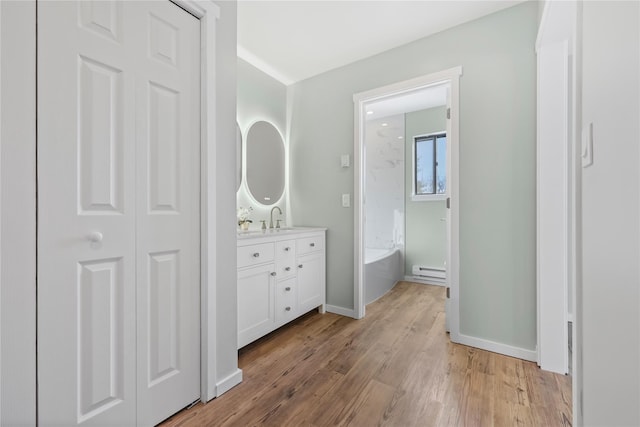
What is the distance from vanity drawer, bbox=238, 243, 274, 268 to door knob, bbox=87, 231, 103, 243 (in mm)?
875

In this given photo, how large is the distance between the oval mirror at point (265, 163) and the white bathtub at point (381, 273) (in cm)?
123

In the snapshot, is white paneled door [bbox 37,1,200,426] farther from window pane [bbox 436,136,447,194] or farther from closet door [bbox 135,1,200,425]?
window pane [bbox 436,136,447,194]

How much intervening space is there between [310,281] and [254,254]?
2.53 feet

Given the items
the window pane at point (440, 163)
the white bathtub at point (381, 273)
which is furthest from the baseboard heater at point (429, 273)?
the window pane at point (440, 163)

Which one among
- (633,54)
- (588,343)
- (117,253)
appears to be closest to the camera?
(633,54)

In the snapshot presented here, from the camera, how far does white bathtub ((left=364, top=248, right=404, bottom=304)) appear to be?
9.86ft

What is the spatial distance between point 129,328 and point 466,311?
82.7 inches

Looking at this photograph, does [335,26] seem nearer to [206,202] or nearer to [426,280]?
[206,202]

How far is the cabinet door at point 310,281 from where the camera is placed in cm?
246

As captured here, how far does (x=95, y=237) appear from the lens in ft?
3.48

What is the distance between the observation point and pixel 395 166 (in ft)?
13.9

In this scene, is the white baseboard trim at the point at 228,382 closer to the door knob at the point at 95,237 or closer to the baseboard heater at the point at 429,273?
the door knob at the point at 95,237

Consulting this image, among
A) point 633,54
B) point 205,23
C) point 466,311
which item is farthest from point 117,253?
point 466,311

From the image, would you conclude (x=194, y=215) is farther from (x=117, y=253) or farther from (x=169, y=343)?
(x=169, y=343)
